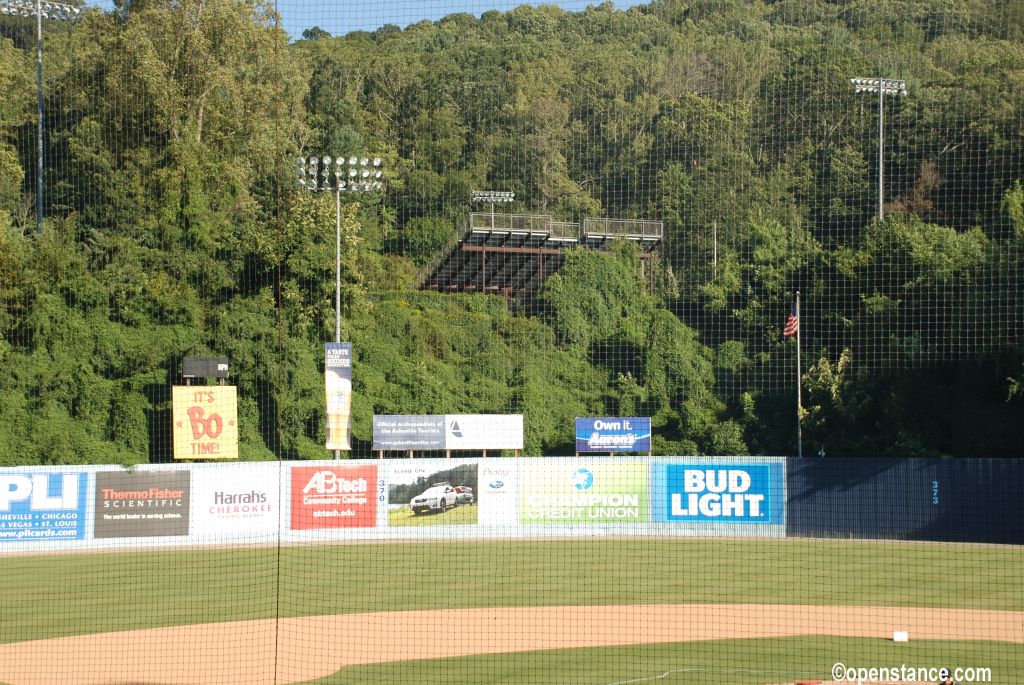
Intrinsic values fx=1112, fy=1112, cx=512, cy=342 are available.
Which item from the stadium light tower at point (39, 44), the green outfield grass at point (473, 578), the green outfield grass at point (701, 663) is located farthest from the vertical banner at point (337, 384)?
the stadium light tower at point (39, 44)

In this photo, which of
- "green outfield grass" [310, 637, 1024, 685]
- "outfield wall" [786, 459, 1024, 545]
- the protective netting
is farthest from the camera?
the protective netting

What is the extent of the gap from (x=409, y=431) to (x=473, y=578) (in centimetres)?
752

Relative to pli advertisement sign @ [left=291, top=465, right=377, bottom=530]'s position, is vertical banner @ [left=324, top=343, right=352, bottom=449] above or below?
above

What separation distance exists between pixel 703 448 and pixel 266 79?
55.9ft

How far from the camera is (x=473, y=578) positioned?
17.5 m

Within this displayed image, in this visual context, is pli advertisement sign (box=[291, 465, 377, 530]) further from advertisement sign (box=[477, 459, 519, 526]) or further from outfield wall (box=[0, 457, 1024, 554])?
advertisement sign (box=[477, 459, 519, 526])

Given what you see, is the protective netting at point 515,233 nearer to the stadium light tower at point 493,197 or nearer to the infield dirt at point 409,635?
the stadium light tower at point 493,197

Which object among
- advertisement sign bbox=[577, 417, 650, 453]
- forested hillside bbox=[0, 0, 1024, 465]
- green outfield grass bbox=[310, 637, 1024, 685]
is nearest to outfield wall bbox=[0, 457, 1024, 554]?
advertisement sign bbox=[577, 417, 650, 453]

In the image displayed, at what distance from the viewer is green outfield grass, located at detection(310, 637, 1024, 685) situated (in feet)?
33.4

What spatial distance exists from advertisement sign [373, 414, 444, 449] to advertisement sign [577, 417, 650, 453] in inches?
137

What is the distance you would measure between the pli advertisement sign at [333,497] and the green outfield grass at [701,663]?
9860mm

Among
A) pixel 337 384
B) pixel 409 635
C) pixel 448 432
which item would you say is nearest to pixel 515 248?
pixel 448 432

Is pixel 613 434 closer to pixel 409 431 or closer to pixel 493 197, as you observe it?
pixel 409 431

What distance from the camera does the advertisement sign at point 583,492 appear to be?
22.0m
